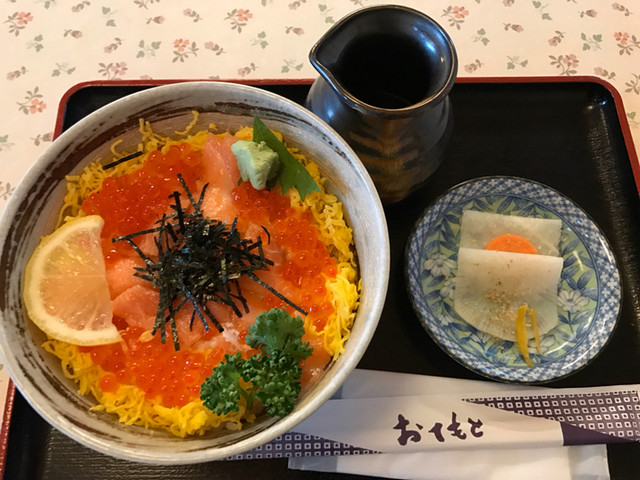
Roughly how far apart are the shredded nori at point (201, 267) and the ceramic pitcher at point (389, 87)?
41cm

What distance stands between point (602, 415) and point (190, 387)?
1.14m

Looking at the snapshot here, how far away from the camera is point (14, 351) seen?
3.79 ft

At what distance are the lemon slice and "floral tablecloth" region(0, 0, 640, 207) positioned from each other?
88cm

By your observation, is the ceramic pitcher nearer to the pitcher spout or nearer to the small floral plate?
the pitcher spout

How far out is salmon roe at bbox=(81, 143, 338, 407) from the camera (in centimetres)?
125

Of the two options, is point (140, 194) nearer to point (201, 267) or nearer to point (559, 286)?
point (201, 267)

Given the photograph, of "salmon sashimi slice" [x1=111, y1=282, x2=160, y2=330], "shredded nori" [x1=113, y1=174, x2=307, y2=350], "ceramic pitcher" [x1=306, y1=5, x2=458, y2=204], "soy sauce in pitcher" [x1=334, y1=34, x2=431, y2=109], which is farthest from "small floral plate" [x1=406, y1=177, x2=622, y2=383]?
"salmon sashimi slice" [x1=111, y1=282, x2=160, y2=330]

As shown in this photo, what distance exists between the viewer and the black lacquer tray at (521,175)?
142 centimetres

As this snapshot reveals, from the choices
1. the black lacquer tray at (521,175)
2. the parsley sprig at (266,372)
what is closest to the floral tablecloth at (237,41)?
the black lacquer tray at (521,175)

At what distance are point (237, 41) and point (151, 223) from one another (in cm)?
109

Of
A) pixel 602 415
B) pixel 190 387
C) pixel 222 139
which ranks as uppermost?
pixel 222 139

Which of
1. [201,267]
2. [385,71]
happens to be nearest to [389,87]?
[385,71]

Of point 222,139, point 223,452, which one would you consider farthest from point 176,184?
point 223,452

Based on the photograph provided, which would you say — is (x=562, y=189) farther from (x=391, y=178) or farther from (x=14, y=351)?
(x=14, y=351)
